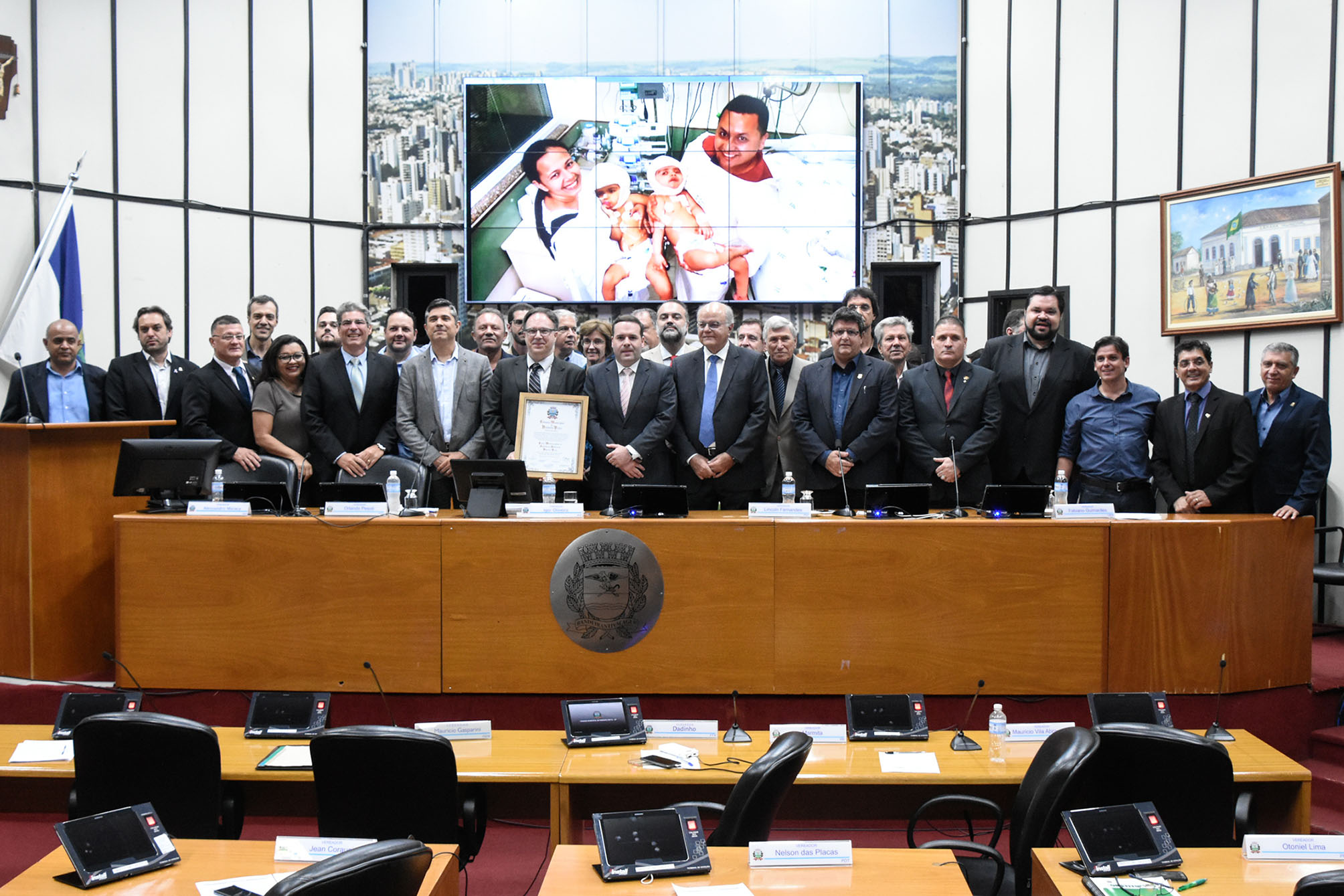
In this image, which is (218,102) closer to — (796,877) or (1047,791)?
(796,877)

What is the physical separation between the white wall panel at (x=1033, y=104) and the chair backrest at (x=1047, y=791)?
662 cm

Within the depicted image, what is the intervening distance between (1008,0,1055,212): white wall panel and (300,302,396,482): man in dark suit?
5.74 meters

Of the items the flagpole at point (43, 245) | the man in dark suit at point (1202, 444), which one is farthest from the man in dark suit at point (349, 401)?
the man in dark suit at point (1202, 444)

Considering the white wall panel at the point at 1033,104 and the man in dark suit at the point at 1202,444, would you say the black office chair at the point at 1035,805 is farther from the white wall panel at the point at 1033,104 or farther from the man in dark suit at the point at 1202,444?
the white wall panel at the point at 1033,104

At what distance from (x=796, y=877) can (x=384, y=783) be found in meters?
1.03

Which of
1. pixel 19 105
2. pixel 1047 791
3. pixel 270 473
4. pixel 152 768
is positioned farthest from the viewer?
pixel 19 105

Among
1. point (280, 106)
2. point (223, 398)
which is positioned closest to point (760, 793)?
point (223, 398)

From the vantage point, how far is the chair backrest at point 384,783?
97.3 inches

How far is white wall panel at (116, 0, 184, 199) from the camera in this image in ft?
26.0

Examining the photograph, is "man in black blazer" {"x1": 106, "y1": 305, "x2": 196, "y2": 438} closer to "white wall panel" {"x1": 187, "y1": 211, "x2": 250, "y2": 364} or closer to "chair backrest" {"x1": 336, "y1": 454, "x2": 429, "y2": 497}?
"chair backrest" {"x1": 336, "y1": 454, "x2": 429, "y2": 497}

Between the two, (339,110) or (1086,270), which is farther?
(339,110)

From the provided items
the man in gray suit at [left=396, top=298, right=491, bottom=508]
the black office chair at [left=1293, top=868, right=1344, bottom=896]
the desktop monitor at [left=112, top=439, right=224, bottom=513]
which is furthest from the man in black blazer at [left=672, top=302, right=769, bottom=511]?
the black office chair at [left=1293, top=868, right=1344, bottom=896]

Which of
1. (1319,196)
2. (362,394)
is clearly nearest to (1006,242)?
(1319,196)

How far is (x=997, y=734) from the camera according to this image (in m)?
3.10
